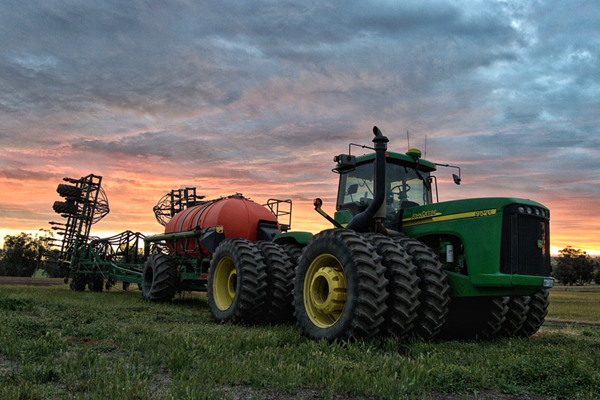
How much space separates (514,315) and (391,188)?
3133 mm

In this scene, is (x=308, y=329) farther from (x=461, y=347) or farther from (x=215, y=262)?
(x=215, y=262)

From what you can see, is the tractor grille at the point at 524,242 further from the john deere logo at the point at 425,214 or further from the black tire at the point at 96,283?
the black tire at the point at 96,283

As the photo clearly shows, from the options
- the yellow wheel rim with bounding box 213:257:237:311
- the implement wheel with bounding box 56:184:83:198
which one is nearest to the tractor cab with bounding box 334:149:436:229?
the yellow wheel rim with bounding box 213:257:237:311

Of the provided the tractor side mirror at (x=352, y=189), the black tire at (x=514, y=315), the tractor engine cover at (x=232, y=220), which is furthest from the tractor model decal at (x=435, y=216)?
the tractor engine cover at (x=232, y=220)

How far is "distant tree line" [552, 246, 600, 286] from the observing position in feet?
348

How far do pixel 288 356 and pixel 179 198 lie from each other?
42.2 ft

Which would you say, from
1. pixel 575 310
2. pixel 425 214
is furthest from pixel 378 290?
pixel 575 310

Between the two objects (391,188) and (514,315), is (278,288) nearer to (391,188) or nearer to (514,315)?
(391,188)

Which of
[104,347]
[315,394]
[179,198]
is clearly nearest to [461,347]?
[315,394]

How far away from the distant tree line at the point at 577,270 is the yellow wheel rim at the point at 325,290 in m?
111

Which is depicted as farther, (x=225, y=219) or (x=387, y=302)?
(x=225, y=219)

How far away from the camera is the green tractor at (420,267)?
22.4 feet

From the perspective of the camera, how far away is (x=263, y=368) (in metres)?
5.12

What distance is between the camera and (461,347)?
7137mm
